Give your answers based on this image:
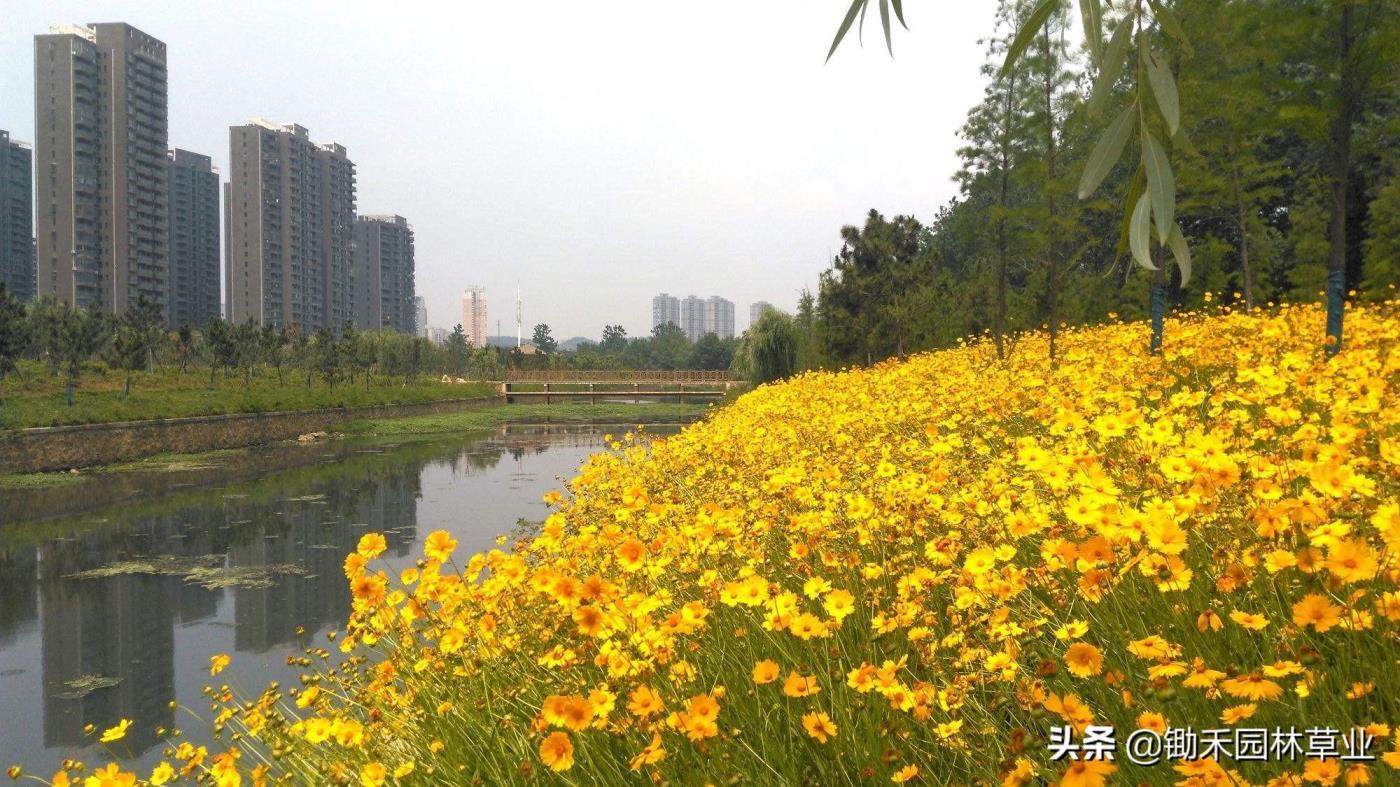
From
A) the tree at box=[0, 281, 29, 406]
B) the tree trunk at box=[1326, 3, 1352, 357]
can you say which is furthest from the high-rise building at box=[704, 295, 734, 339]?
the tree trunk at box=[1326, 3, 1352, 357]

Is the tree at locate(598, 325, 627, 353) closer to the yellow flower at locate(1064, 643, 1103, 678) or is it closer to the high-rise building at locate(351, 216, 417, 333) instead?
the high-rise building at locate(351, 216, 417, 333)

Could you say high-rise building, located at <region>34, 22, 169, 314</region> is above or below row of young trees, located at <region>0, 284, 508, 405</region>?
above

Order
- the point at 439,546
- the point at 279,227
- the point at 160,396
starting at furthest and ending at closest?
the point at 279,227
the point at 160,396
the point at 439,546

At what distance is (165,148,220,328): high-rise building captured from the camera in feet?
184

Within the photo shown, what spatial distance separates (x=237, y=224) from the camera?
60375 mm

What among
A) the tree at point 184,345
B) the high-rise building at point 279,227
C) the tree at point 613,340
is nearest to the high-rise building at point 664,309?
the tree at point 613,340

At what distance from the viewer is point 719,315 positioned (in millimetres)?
166000

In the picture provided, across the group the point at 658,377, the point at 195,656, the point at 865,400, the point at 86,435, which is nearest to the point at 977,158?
the point at 865,400

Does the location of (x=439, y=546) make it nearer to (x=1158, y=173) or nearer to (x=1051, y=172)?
(x=1158, y=173)

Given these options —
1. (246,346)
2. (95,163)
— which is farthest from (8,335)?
(95,163)

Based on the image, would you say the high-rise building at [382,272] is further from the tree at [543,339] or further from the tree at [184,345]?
the tree at [184,345]

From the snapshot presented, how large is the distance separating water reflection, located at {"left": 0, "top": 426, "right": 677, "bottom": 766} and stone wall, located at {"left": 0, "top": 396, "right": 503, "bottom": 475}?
2069 mm

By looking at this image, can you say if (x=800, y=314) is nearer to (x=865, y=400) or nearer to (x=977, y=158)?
(x=977, y=158)

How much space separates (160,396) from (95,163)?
3156 centimetres
